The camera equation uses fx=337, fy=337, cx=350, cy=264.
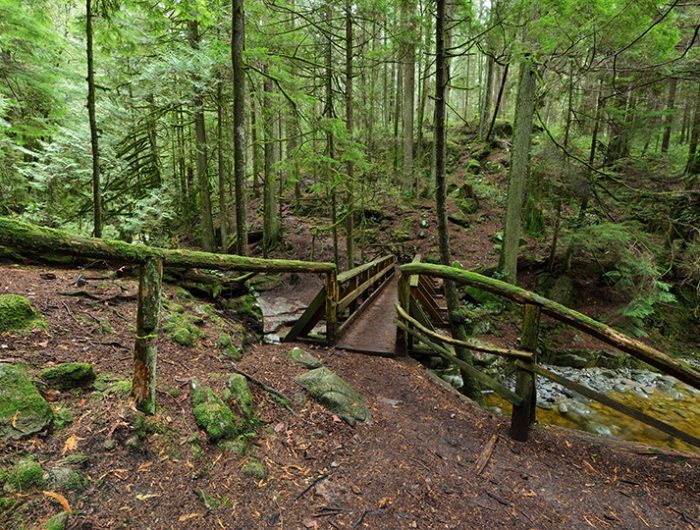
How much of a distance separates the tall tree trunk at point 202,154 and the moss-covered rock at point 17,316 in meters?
7.40

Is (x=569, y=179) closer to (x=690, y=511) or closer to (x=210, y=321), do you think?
(x=690, y=511)

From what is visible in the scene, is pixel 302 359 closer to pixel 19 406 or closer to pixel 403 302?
pixel 403 302

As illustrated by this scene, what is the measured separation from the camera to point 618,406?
9.72 ft

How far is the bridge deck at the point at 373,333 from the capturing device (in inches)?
206

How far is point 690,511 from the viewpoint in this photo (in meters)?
2.56

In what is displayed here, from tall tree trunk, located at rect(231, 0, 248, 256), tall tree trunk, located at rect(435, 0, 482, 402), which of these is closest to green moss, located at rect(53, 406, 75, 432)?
tall tree trunk, located at rect(435, 0, 482, 402)

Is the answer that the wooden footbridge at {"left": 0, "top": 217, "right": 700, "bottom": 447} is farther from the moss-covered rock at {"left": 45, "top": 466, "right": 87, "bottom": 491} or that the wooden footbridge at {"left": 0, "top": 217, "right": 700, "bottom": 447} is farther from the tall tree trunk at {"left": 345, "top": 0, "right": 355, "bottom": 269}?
the tall tree trunk at {"left": 345, "top": 0, "right": 355, "bottom": 269}

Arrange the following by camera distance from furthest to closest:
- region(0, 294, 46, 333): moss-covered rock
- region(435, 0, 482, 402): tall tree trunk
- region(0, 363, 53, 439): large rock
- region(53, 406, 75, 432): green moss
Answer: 1. region(435, 0, 482, 402): tall tree trunk
2. region(0, 294, 46, 333): moss-covered rock
3. region(53, 406, 75, 432): green moss
4. region(0, 363, 53, 439): large rock

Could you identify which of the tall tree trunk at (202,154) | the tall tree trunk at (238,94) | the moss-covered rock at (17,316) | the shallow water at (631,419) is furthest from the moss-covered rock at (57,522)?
the tall tree trunk at (202,154)

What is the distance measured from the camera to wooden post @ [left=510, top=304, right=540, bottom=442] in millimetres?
3223

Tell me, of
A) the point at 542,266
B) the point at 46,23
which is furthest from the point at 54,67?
the point at 542,266

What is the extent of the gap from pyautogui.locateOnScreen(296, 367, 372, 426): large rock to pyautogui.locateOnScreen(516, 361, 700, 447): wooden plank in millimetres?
1674

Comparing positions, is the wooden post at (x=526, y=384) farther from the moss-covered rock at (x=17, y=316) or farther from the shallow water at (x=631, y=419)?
the moss-covered rock at (x=17, y=316)

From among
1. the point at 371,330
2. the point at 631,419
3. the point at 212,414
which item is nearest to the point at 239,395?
the point at 212,414
